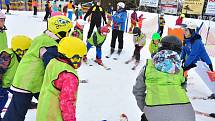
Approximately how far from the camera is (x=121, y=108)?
522cm

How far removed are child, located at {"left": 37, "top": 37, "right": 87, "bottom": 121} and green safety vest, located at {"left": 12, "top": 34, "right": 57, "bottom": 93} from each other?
1.95ft

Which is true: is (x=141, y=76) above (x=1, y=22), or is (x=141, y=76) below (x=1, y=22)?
below

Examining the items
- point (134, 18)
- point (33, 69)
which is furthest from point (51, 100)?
point (134, 18)

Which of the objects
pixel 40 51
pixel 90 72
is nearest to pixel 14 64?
pixel 40 51

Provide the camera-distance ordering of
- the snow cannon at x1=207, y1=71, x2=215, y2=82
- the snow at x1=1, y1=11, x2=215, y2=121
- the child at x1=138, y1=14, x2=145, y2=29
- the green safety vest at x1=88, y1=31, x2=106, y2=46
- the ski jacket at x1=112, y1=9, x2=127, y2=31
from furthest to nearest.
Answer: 1. the child at x1=138, y1=14, x2=145, y2=29
2. the ski jacket at x1=112, y1=9, x2=127, y2=31
3. the green safety vest at x1=88, y1=31, x2=106, y2=46
4. the snow cannon at x1=207, y1=71, x2=215, y2=82
5. the snow at x1=1, y1=11, x2=215, y2=121

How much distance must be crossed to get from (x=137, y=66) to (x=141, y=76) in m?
5.66

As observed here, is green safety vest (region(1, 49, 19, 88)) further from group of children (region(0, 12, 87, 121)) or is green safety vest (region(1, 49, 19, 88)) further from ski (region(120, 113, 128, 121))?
ski (region(120, 113, 128, 121))

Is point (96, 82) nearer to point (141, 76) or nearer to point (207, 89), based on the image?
point (207, 89)

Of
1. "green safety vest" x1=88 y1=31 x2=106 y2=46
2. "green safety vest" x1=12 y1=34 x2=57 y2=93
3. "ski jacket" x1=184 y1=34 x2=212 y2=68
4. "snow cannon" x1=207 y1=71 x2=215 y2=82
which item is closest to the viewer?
"green safety vest" x1=12 y1=34 x2=57 y2=93

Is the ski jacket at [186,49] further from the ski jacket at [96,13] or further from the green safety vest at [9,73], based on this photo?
the ski jacket at [96,13]

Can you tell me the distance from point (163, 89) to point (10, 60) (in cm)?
188

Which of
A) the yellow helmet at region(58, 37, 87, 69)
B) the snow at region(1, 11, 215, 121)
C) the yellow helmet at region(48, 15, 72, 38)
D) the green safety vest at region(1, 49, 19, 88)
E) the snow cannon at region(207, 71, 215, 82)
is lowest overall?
the snow at region(1, 11, 215, 121)

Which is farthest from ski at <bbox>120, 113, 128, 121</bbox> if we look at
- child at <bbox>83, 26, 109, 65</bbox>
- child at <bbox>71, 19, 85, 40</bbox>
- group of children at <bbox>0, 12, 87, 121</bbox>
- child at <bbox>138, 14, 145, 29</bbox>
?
child at <bbox>138, 14, 145, 29</bbox>

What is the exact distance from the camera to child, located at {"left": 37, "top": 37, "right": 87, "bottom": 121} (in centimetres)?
262
